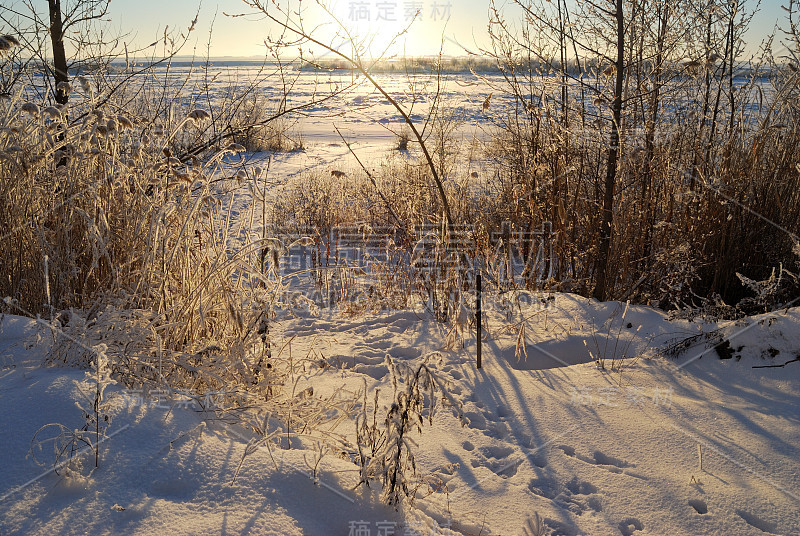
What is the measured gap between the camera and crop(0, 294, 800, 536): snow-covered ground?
1.28m

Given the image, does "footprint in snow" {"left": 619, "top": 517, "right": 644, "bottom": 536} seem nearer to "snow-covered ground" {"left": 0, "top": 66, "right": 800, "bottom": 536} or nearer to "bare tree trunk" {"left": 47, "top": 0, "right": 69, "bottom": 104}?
"snow-covered ground" {"left": 0, "top": 66, "right": 800, "bottom": 536}

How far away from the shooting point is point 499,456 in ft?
6.23

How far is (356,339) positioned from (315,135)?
10.8 metres

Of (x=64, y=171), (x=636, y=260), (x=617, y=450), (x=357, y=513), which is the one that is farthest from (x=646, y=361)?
(x=64, y=171)

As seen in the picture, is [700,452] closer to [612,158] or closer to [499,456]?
[499,456]

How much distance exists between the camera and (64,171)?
2.58 metres

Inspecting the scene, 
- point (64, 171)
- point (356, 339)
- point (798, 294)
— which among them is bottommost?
point (356, 339)

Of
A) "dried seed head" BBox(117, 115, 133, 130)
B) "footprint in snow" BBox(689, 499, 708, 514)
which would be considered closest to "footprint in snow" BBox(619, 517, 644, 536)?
"footprint in snow" BBox(689, 499, 708, 514)

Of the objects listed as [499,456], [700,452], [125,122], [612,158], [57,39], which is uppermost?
[57,39]

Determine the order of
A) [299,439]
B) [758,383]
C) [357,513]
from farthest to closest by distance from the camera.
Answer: [758,383] < [299,439] < [357,513]

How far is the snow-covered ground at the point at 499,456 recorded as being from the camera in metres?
1.28

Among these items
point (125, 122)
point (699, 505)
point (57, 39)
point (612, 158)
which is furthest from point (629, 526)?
point (57, 39)

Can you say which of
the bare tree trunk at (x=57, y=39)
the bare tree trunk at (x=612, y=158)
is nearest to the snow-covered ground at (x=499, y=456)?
the bare tree trunk at (x=612, y=158)

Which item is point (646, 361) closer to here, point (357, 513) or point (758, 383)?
point (758, 383)
